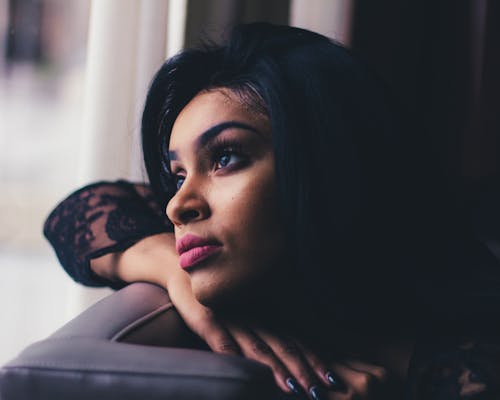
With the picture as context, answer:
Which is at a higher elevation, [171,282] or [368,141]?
[368,141]

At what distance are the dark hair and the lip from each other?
0.09 metres

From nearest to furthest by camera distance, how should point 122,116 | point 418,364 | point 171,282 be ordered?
point 418,364 → point 171,282 → point 122,116

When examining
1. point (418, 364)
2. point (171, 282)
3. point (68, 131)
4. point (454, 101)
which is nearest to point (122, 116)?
point (68, 131)

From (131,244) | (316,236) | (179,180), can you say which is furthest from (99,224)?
(316,236)

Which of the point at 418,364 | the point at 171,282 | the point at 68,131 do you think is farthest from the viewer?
the point at 68,131

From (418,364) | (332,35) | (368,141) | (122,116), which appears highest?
(332,35)

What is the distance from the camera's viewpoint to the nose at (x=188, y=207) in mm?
750

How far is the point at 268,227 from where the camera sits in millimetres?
748

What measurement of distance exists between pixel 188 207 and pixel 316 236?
151 mm

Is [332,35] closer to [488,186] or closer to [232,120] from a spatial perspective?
[488,186]

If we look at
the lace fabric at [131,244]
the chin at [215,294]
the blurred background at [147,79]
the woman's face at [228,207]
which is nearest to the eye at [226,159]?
the woman's face at [228,207]

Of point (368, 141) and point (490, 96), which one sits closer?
point (368, 141)

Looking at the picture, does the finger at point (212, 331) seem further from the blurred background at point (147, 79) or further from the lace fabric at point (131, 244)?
the blurred background at point (147, 79)

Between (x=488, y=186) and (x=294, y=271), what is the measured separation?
60 cm
